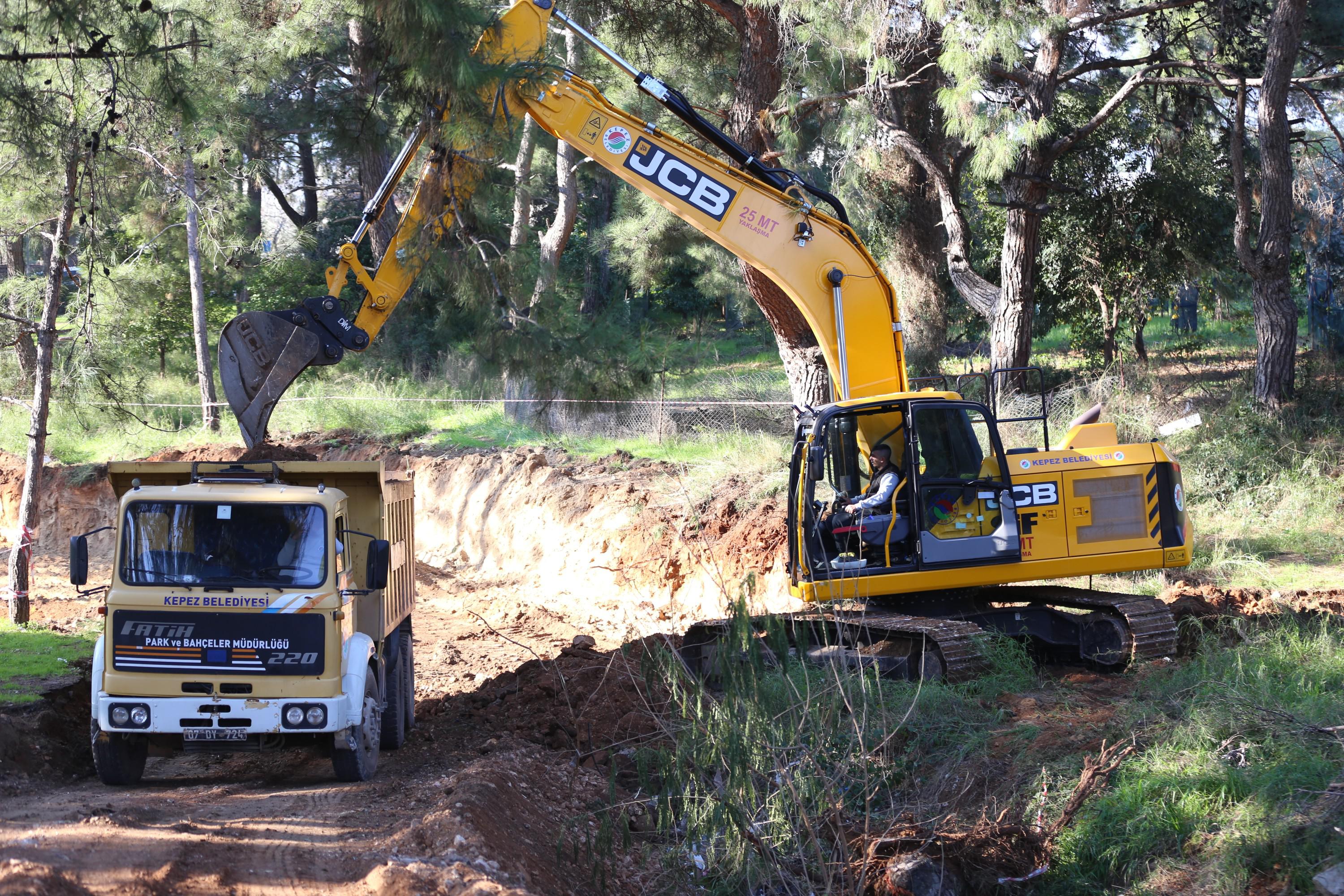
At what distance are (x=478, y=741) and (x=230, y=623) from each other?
250 centimetres

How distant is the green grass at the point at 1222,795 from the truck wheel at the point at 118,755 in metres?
5.76

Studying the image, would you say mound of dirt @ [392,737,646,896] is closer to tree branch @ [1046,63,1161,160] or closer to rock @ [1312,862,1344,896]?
rock @ [1312,862,1344,896]

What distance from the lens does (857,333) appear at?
9945mm

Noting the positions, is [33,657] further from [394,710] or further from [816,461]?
[816,461]

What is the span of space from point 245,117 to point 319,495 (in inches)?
547

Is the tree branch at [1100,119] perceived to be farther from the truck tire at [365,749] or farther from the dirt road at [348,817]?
the truck tire at [365,749]

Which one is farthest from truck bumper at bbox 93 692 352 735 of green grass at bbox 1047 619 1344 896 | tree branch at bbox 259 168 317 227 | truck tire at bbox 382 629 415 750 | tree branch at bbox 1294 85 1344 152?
tree branch at bbox 259 168 317 227

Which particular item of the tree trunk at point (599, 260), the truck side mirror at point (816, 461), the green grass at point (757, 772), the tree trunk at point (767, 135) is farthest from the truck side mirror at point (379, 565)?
the tree trunk at point (599, 260)

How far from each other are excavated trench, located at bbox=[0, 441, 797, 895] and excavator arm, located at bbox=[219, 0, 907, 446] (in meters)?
Result: 1.94

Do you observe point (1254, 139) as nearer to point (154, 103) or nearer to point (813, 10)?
point (813, 10)

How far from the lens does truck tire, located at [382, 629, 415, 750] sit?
358 inches

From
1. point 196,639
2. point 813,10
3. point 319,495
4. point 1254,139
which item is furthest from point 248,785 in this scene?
point 1254,139

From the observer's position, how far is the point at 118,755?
7613 millimetres

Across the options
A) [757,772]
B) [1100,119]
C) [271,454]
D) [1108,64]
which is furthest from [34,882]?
[1108,64]
